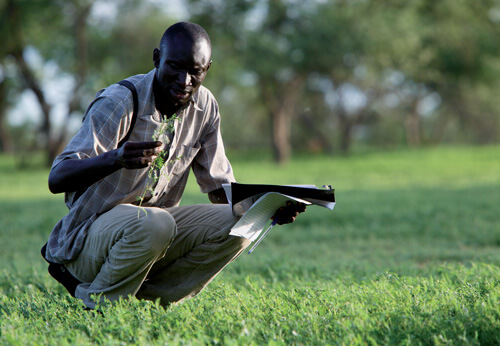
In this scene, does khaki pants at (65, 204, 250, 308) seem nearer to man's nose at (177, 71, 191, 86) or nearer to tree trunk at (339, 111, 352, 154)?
man's nose at (177, 71, 191, 86)

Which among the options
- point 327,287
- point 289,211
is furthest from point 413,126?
point 289,211

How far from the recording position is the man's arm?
9.70 feet

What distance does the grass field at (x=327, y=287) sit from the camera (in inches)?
119

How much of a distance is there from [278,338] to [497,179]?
13.4 m

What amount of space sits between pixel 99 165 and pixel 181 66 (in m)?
0.79

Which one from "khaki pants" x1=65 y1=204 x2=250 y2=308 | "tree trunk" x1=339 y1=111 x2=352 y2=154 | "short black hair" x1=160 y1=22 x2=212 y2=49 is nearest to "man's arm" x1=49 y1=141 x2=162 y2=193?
"khaki pants" x1=65 y1=204 x2=250 y2=308

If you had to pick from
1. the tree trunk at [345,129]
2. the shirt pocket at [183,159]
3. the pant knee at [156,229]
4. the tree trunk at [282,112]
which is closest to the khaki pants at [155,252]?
the pant knee at [156,229]

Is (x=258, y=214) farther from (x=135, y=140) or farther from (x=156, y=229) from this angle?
(x=135, y=140)

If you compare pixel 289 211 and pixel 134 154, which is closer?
pixel 134 154

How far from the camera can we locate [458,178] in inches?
627

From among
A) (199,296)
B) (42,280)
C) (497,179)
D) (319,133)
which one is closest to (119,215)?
(199,296)

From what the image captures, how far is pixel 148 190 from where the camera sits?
3.66 meters

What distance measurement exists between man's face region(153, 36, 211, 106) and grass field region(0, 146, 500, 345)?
1292 millimetres

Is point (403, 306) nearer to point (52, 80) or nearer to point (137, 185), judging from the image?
point (137, 185)
